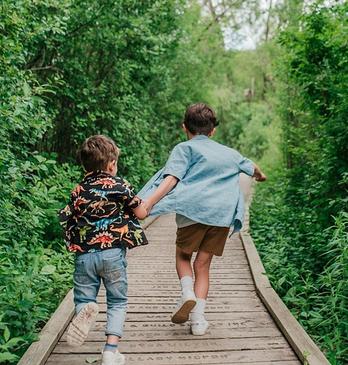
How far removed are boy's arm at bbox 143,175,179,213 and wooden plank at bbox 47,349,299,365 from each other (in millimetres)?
1001

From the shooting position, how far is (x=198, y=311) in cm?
394

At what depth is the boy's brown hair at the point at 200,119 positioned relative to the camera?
399 centimetres

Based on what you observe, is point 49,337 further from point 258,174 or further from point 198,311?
point 258,174

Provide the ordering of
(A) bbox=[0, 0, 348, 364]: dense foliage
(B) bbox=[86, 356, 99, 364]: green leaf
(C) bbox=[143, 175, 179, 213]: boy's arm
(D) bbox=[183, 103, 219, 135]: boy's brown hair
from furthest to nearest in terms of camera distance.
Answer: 1. (A) bbox=[0, 0, 348, 364]: dense foliage
2. (D) bbox=[183, 103, 219, 135]: boy's brown hair
3. (C) bbox=[143, 175, 179, 213]: boy's arm
4. (B) bbox=[86, 356, 99, 364]: green leaf

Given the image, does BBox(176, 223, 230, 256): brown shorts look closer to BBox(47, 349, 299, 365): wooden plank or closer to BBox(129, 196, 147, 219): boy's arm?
BBox(129, 196, 147, 219): boy's arm

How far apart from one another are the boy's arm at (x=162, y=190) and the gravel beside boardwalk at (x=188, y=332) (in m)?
1.01

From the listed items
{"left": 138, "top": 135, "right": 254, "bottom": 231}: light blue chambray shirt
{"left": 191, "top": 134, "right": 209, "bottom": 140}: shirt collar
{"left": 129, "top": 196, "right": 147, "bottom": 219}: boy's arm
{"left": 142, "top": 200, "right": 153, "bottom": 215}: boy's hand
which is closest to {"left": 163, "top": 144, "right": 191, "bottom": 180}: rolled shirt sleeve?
{"left": 138, "top": 135, "right": 254, "bottom": 231}: light blue chambray shirt

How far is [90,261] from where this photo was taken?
328 centimetres

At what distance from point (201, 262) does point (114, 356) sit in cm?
113

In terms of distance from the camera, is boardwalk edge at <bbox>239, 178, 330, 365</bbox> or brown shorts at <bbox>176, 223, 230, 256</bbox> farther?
brown shorts at <bbox>176, 223, 230, 256</bbox>

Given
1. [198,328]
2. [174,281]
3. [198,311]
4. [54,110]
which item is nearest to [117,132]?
[54,110]

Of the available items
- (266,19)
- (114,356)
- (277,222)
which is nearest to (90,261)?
(114,356)

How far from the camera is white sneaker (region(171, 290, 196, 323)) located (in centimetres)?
376

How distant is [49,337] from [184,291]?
1021 mm
